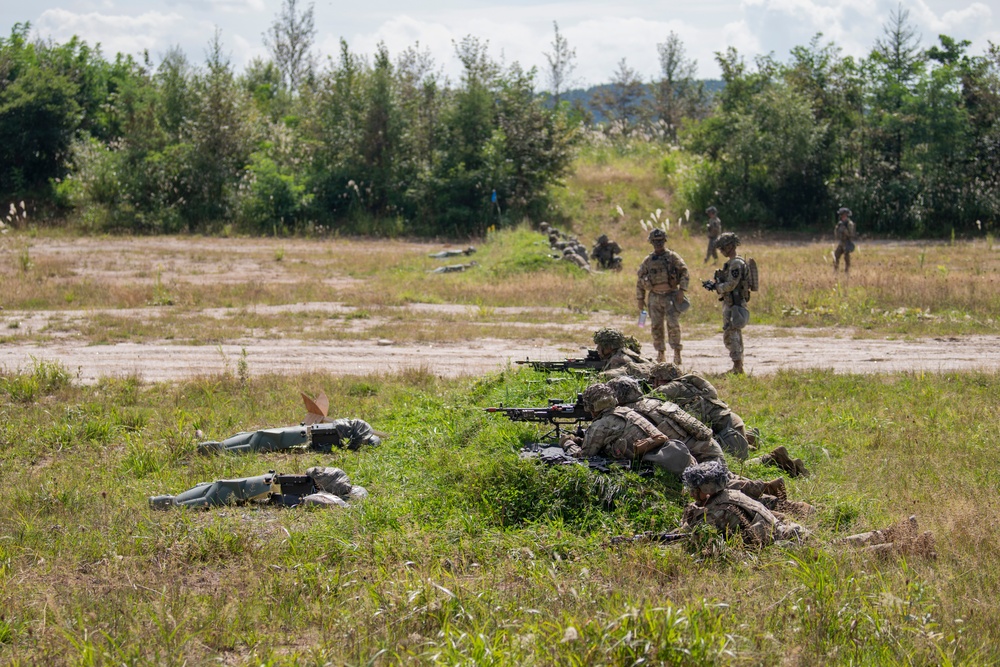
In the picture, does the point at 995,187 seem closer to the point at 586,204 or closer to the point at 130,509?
the point at 586,204

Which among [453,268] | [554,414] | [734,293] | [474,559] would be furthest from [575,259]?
[474,559]

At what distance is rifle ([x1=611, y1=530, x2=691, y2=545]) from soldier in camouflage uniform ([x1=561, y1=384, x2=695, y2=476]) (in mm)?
760

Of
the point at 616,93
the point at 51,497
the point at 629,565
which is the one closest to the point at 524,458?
the point at 629,565

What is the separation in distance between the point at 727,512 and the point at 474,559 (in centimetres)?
168

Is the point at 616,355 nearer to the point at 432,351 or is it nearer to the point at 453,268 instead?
the point at 432,351

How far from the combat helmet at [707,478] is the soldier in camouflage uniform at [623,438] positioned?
2.42ft

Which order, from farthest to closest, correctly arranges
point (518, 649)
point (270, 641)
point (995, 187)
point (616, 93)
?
1. point (616, 93)
2. point (995, 187)
3. point (270, 641)
4. point (518, 649)

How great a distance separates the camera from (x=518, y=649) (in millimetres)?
4695

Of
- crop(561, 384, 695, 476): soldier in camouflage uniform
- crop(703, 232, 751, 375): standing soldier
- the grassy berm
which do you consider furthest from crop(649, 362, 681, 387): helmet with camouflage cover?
crop(703, 232, 751, 375): standing soldier

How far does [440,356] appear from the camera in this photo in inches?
545

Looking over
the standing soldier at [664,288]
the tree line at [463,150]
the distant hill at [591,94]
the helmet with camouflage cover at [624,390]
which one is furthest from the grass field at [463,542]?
the distant hill at [591,94]

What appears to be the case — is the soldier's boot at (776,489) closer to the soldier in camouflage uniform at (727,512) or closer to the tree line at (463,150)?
the soldier in camouflage uniform at (727,512)

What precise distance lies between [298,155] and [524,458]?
28.8 meters

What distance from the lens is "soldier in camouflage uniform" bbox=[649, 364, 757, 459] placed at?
26.5ft
